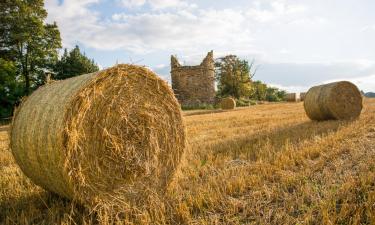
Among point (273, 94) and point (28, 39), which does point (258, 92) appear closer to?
point (273, 94)

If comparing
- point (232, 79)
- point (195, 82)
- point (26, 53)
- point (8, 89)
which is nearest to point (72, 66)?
point (26, 53)

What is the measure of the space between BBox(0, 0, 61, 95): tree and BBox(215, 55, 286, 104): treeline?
21.7 meters

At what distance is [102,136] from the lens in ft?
15.5

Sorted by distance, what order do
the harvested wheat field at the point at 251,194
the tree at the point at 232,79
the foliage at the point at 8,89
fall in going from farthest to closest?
1. the tree at the point at 232,79
2. the foliage at the point at 8,89
3. the harvested wheat field at the point at 251,194

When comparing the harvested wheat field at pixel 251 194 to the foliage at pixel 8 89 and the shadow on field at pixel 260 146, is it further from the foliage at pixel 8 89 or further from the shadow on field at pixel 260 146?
the foliage at pixel 8 89

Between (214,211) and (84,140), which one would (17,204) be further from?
(214,211)

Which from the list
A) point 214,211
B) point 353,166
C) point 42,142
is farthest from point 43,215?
point 353,166

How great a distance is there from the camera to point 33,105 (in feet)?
16.3

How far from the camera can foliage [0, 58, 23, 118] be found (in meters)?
26.8

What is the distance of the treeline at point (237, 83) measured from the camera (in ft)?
157

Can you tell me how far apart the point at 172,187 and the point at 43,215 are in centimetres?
168

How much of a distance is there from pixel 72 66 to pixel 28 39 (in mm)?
4690

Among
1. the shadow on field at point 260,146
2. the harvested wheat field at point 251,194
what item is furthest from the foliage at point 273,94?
the harvested wheat field at point 251,194

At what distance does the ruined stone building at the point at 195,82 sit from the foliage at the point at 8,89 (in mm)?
15354
